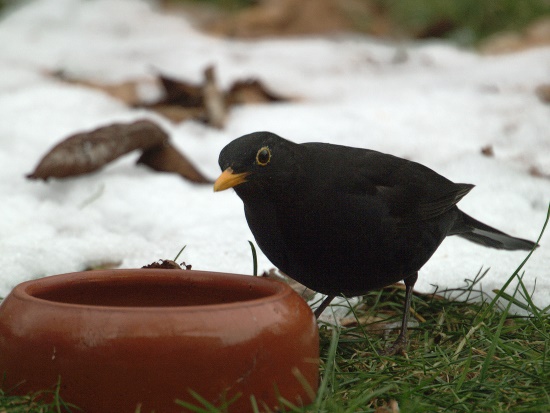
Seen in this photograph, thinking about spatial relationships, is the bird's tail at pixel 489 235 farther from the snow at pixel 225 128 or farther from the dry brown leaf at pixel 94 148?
the dry brown leaf at pixel 94 148

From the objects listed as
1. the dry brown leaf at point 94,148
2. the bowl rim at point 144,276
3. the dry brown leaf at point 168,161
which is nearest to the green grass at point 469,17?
the dry brown leaf at point 168,161

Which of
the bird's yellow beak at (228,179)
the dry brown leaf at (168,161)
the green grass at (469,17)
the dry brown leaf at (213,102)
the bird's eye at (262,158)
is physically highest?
the green grass at (469,17)

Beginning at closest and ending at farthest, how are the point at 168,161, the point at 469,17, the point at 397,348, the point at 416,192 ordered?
1. the point at 397,348
2. the point at 416,192
3. the point at 168,161
4. the point at 469,17

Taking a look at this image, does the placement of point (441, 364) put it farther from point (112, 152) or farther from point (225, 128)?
point (225, 128)

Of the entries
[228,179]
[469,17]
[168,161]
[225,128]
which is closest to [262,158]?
[228,179]

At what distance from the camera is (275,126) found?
6.07 metres

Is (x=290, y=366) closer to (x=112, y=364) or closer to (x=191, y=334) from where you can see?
(x=191, y=334)

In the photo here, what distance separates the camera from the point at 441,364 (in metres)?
3.06

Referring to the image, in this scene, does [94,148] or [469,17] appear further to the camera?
[469,17]

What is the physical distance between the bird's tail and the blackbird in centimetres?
67

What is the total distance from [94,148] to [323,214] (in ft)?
7.42

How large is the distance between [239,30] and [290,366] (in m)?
6.80

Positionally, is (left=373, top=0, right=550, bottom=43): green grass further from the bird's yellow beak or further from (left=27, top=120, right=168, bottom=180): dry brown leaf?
the bird's yellow beak

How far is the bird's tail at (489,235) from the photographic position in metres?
4.10
